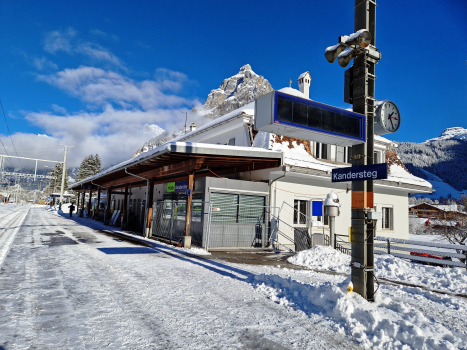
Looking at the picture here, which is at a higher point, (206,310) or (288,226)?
(288,226)

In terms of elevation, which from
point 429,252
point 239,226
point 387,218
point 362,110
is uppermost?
point 362,110

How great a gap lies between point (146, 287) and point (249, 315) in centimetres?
252

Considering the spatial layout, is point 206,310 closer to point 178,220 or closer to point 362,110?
point 362,110

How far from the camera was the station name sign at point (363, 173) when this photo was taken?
17.5ft

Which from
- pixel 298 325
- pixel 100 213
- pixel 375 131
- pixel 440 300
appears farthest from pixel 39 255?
pixel 100 213

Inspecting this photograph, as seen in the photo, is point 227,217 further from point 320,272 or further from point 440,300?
point 440,300

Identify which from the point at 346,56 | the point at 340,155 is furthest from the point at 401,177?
the point at 346,56

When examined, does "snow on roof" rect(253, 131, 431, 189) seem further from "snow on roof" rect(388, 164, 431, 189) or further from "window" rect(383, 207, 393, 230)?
"window" rect(383, 207, 393, 230)

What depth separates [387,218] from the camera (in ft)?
66.0

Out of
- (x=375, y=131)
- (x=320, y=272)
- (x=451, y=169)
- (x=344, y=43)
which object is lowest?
(x=320, y=272)

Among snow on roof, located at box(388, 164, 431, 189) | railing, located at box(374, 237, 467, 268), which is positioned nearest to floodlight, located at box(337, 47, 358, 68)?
railing, located at box(374, 237, 467, 268)

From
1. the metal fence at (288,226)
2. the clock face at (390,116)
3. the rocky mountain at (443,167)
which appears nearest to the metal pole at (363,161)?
the clock face at (390,116)

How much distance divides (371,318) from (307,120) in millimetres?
3408

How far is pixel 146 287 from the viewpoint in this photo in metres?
6.49
